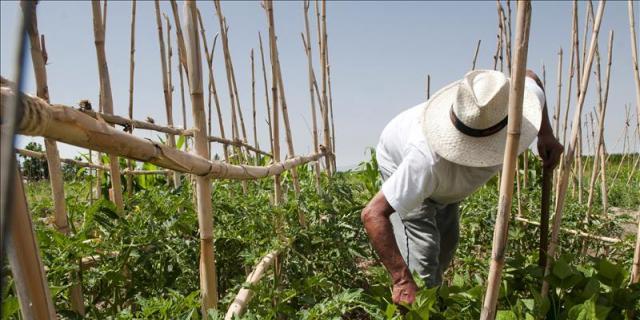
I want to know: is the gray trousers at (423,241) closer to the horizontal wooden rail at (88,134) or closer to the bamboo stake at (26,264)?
the horizontal wooden rail at (88,134)

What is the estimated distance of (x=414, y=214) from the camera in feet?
6.66

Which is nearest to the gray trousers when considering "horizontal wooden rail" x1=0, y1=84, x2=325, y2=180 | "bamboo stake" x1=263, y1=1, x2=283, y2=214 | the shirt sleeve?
the shirt sleeve

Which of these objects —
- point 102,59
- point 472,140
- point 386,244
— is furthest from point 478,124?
point 102,59

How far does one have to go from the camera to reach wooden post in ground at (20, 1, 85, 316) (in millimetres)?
1143

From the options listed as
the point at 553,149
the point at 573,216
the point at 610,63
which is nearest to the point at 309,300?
the point at 553,149

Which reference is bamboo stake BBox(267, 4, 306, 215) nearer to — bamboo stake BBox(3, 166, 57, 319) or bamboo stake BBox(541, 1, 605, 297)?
bamboo stake BBox(541, 1, 605, 297)

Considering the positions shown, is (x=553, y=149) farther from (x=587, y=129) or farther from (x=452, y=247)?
(x=587, y=129)

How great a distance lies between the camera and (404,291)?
1.53 meters

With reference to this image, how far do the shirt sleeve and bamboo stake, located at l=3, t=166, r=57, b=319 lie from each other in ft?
3.59

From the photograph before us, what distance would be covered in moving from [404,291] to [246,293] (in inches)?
19.6

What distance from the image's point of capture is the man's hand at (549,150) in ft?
5.78

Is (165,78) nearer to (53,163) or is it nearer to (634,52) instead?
(53,163)

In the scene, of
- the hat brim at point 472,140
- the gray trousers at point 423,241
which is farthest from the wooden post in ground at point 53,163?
the gray trousers at point 423,241

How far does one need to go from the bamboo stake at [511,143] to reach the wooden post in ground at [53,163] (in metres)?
0.96
